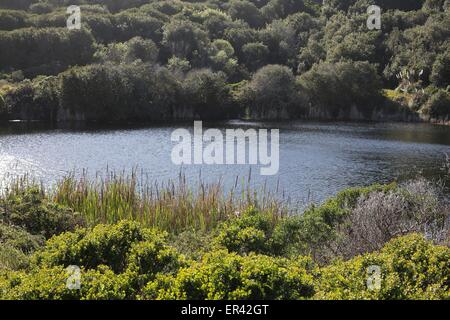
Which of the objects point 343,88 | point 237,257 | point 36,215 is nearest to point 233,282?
point 237,257

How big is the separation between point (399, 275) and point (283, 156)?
28229mm

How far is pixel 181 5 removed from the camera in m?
102

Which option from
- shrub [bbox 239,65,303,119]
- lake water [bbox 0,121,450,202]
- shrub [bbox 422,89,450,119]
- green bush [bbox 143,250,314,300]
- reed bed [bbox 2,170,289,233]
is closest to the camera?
Answer: green bush [bbox 143,250,314,300]

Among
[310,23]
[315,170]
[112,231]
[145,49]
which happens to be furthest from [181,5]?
[112,231]

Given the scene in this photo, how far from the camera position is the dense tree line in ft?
197

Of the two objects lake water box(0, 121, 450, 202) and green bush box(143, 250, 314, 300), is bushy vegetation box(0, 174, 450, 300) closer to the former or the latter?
green bush box(143, 250, 314, 300)

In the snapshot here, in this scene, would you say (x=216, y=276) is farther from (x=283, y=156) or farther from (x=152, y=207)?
(x=283, y=156)

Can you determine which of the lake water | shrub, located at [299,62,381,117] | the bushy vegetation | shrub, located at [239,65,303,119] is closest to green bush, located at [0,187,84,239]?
the bushy vegetation

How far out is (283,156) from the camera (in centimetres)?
3531

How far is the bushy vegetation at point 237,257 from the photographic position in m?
6.57

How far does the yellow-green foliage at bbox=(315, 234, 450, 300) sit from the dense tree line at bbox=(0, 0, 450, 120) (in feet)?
177

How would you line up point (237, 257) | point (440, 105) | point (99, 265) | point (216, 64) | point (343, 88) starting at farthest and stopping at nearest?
point (216, 64)
point (343, 88)
point (440, 105)
point (99, 265)
point (237, 257)
